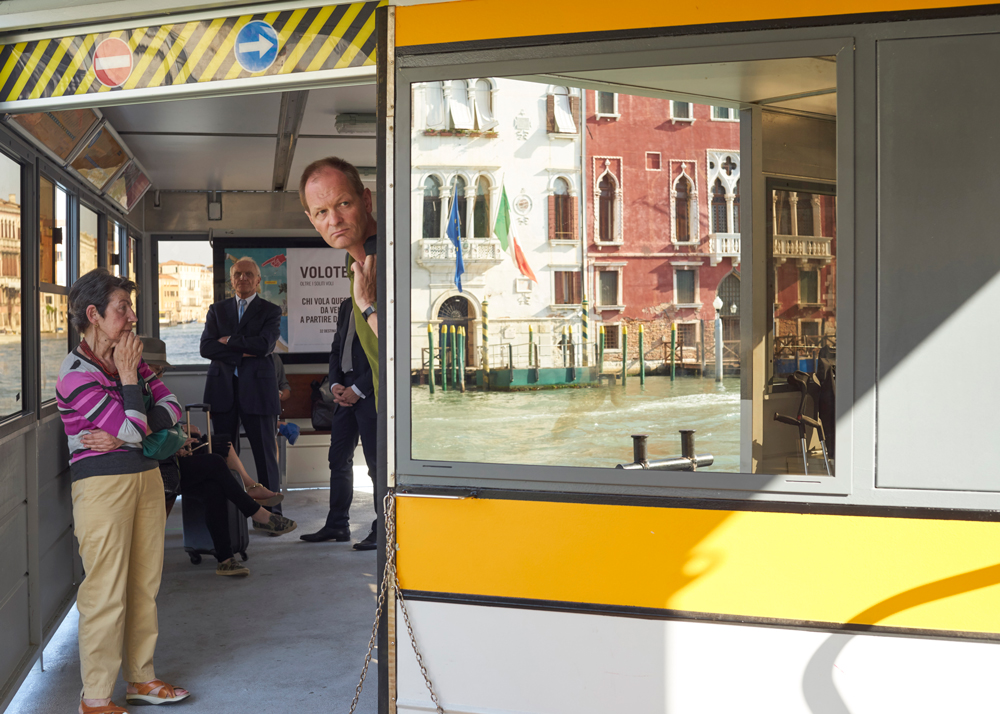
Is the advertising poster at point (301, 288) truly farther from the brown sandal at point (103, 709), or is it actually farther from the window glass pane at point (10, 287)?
→ the brown sandal at point (103, 709)

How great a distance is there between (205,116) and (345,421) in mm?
2110

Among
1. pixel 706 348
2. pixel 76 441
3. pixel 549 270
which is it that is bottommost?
pixel 76 441

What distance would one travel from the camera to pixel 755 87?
8.02 ft

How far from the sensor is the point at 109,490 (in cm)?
295

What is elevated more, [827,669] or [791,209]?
[791,209]

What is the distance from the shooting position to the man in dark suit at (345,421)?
192 inches

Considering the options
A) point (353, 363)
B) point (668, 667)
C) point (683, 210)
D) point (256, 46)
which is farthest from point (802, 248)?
point (353, 363)

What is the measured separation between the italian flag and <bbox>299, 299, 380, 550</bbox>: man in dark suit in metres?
2.42

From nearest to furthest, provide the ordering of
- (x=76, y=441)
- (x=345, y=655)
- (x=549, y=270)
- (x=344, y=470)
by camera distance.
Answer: (x=549, y=270) < (x=76, y=441) < (x=345, y=655) < (x=344, y=470)

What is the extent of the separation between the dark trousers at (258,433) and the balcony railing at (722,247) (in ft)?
15.3

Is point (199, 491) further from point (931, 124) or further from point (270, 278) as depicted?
point (931, 124)

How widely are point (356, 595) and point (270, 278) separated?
13.4ft

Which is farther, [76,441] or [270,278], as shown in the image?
[270,278]

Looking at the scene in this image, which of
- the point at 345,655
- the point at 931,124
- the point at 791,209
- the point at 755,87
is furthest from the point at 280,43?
the point at 345,655
